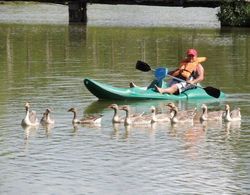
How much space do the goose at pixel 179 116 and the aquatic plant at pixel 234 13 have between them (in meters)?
33.7

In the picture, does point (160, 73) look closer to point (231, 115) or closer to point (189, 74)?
point (189, 74)

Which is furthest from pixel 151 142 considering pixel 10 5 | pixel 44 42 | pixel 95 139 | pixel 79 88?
pixel 10 5

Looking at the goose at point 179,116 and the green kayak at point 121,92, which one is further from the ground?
the green kayak at point 121,92

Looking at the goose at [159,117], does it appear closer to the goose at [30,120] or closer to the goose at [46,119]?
the goose at [46,119]

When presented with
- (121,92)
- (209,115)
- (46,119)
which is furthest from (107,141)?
(121,92)

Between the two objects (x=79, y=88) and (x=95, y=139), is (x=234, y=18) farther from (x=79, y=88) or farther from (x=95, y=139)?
(x=95, y=139)

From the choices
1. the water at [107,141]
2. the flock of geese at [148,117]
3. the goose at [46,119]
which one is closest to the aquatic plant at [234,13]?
the water at [107,141]

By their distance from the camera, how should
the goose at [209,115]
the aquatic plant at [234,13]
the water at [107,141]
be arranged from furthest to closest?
the aquatic plant at [234,13] → the goose at [209,115] → the water at [107,141]

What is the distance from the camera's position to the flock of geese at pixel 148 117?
19312 millimetres

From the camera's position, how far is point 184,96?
2339 cm

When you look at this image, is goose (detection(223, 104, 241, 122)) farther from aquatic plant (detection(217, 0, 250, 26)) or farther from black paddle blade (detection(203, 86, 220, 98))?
aquatic plant (detection(217, 0, 250, 26))

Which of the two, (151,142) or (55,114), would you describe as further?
(55,114)

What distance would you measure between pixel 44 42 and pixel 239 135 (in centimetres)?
2420

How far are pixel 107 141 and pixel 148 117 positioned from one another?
86.7 inches
